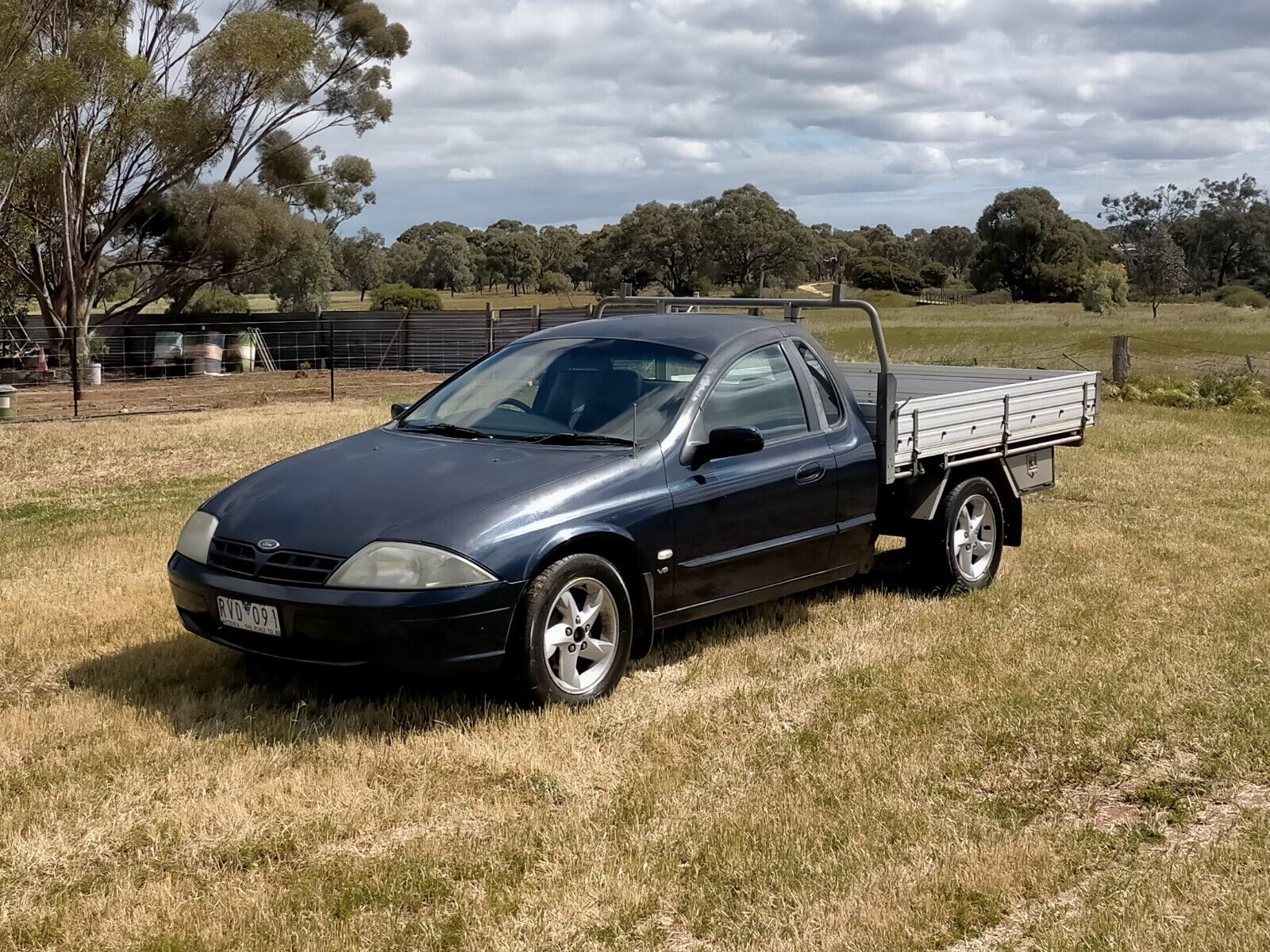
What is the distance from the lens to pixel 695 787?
14.7ft

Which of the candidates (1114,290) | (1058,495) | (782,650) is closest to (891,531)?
(782,650)

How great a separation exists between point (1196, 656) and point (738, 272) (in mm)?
79314

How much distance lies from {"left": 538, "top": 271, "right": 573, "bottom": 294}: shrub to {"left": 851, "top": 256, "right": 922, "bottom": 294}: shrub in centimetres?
2554

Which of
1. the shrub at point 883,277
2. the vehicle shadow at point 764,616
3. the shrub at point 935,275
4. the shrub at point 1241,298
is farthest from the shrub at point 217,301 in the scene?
the shrub at point 935,275

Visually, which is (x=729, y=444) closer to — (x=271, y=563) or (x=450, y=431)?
(x=450, y=431)

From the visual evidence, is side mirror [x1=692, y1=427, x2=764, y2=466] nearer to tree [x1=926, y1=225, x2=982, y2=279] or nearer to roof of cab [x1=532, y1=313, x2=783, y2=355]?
roof of cab [x1=532, y1=313, x2=783, y2=355]

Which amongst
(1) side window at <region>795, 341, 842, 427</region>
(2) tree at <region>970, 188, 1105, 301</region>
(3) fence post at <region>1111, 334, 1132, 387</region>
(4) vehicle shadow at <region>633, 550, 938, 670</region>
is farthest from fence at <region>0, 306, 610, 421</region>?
(2) tree at <region>970, 188, 1105, 301</region>

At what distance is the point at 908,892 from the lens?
12.0 ft

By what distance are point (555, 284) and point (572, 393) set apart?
85.1 meters

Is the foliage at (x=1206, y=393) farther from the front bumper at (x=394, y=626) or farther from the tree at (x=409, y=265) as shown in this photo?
the tree at (x=409, y=265)

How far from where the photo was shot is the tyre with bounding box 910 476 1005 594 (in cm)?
718

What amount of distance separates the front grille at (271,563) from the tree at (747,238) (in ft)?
259

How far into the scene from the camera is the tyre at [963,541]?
283 inches

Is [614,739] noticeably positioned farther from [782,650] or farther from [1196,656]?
[1196,656]
